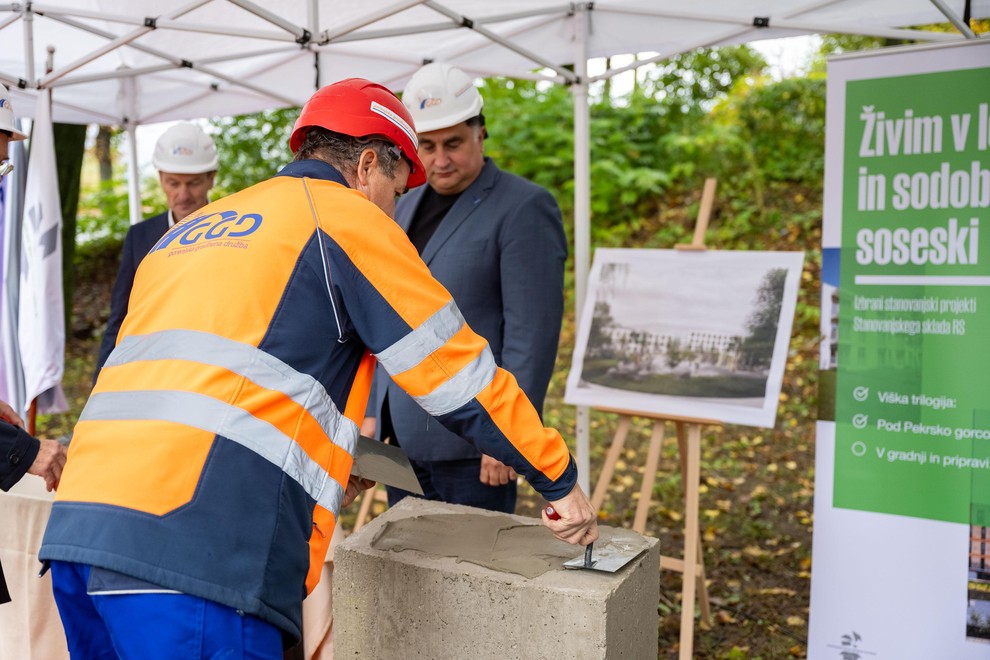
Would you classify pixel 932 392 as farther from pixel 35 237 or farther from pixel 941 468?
pixel 35 237

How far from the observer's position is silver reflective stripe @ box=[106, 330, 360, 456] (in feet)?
4.74

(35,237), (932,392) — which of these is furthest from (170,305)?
(35,237)

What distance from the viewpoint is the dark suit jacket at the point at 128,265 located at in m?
3.31

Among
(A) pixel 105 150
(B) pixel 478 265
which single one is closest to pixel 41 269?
(B) pixel 478 265

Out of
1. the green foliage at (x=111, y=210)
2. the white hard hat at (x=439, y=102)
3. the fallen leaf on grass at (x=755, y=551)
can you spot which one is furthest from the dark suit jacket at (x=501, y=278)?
the green foliage at (x=111, y=210)

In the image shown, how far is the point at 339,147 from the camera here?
1.70 meters

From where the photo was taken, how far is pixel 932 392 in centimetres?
288

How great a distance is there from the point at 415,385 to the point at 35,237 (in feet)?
9.93

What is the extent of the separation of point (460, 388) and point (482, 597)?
0.61 m

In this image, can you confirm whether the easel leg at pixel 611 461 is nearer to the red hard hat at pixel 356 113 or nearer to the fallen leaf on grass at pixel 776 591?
the fallen leaf on grass at pixel 776 591

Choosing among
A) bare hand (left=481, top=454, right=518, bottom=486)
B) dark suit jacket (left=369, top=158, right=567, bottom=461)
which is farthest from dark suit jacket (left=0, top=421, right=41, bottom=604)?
bare hand (left=481, top=454, right=518, bottom=486)

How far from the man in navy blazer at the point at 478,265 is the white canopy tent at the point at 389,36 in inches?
32.2

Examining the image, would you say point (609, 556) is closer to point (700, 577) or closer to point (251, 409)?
point (251, 409)

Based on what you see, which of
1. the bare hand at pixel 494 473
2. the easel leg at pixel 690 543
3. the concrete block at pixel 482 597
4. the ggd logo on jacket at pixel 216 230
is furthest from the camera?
the easel leg at pixel 690 543
